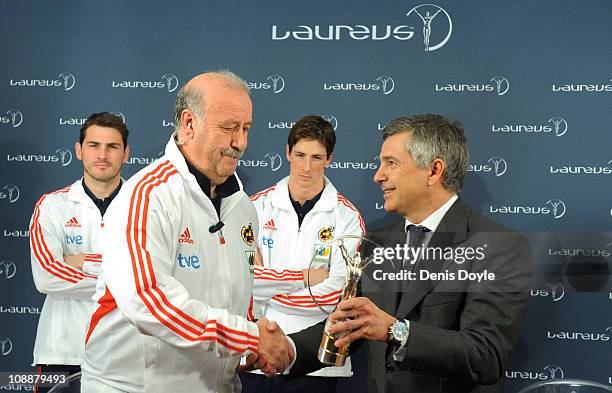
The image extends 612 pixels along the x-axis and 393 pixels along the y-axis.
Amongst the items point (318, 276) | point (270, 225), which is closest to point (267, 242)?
point (270, 225)

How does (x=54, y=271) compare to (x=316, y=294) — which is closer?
(x=316, y=294)

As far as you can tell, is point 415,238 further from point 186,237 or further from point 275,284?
point 275,284

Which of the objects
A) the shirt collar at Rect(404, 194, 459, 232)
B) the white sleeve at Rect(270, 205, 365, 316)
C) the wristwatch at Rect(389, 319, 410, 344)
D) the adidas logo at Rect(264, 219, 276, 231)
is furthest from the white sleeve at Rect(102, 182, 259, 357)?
the adidas logo at Rect(264, 219, 276, 231)

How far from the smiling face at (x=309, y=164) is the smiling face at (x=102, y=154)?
0.98 m

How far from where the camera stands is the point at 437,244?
2674 millimetres

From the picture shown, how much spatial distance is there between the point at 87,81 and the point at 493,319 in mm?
3216

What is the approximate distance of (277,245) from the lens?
14.3ft

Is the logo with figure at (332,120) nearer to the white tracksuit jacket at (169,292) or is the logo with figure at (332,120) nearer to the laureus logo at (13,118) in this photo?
the laureus logo at (13,118)

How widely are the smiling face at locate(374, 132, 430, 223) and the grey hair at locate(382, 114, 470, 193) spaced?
1.0 inches

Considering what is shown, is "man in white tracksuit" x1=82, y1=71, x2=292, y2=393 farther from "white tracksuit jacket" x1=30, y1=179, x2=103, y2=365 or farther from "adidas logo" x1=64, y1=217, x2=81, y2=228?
"adidas logo" x1=64, y1=217, x2=81, y2=228

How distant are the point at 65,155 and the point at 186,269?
2752mm

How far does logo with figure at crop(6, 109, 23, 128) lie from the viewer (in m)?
4.86

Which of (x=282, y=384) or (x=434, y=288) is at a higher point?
(x=434, y=288)

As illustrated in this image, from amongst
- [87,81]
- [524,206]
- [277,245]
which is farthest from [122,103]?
[524,206]
